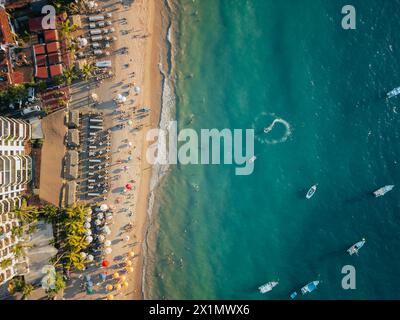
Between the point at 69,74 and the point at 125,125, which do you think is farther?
the point at 125,125

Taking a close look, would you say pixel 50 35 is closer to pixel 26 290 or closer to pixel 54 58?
pixel 54 58

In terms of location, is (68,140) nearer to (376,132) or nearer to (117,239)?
(117,239)

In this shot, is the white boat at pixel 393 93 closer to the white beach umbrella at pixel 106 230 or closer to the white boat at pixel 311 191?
the white boat at pixel 311 191

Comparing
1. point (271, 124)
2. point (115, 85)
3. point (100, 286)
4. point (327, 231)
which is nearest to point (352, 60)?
point (271, 124)

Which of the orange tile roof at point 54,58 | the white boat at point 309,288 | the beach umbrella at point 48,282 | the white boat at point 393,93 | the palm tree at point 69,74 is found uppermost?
the orange tile roof at point 54,58

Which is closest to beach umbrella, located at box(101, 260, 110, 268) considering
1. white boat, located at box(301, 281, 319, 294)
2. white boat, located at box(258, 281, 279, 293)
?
white boat, located at box(258, 281, 279, 293)

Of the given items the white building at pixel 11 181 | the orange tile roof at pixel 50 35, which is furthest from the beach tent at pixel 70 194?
the orange tile roof at pixel 50 35

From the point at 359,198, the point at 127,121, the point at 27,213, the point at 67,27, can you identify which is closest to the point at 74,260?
the point at 27,213
